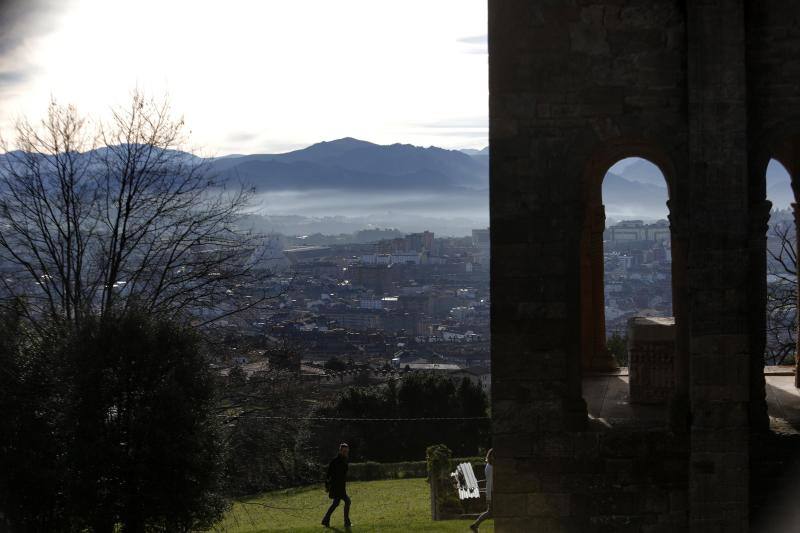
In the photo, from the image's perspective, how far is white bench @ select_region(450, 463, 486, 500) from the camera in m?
16.7

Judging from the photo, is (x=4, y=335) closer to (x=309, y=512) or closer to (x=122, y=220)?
(x=122, y=220)

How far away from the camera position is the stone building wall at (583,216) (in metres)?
7.46

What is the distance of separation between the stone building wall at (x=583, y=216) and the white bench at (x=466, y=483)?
9.27 m

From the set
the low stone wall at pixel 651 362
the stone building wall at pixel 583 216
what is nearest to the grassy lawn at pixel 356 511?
the low stone wall at pixel 651 362

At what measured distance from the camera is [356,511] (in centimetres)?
1827

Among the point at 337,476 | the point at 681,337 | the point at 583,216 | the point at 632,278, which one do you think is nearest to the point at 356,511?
the point at 337,476

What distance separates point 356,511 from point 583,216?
1215 cm

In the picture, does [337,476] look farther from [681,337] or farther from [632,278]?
[632,278]

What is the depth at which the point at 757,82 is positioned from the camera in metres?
7.55

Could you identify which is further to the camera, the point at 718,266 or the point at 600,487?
the point at 600,487

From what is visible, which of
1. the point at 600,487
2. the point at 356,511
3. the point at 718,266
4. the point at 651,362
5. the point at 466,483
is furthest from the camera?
the point at 356,511

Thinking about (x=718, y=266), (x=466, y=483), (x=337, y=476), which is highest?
(x=718, y=266)

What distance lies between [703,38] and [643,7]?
1.92ft

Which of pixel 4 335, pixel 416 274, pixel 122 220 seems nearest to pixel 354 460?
pixel 122 220
